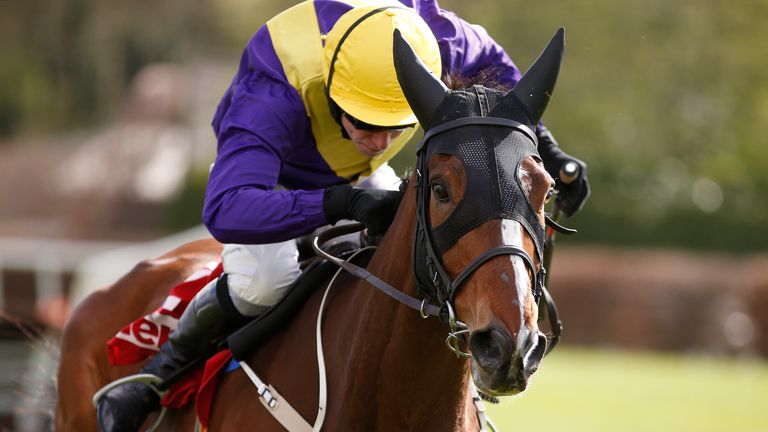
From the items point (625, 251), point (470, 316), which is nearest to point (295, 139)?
point (470, 316)

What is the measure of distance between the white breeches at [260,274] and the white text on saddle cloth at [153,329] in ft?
1.64

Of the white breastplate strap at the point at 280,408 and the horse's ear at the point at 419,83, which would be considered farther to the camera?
the white breastplate strap at the point at 280,408

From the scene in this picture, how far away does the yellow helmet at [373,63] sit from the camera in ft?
12.8

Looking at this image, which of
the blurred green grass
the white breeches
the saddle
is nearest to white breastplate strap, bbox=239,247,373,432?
the saddle

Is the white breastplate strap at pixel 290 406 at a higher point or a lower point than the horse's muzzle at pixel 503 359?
lower

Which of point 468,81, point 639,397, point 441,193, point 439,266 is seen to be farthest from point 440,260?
point 639,397

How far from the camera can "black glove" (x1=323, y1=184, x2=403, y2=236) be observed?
3.70 metres

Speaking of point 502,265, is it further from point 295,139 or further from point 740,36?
point 740,36

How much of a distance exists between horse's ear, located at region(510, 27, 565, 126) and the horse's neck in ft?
1.49

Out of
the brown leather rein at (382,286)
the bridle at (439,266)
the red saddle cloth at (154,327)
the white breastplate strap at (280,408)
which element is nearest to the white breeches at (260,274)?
the brown leather rein at (382,286)

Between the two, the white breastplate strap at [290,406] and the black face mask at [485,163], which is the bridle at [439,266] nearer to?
the black face mask at [485,163]

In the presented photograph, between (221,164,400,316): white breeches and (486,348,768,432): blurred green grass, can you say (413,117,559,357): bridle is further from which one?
(486,348,768,432): blurred green grass

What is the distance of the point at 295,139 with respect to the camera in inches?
168

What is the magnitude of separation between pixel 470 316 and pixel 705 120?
3044 centimetres
